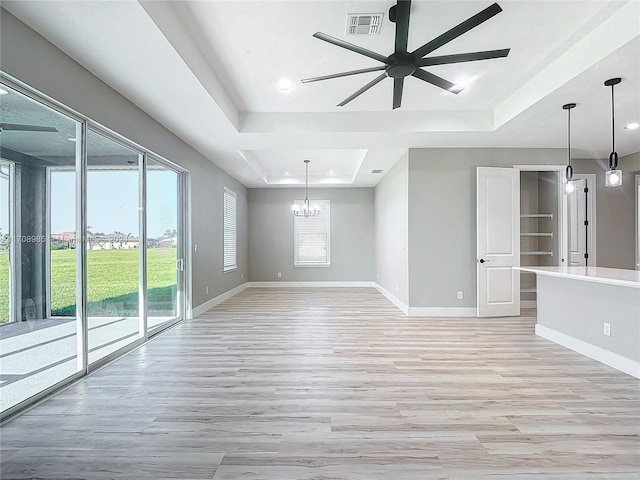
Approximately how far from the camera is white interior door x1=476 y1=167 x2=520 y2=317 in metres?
5.40

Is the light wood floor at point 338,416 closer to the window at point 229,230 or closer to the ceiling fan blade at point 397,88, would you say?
the ceiling fan blade at point 397,88

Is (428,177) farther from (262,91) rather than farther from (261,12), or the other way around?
(261,12)

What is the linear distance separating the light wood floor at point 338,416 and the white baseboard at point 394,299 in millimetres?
1716

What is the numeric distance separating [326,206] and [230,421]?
7.59 m

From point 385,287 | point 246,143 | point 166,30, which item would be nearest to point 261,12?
point 166,30

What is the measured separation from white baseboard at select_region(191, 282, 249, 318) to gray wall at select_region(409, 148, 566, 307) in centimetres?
354

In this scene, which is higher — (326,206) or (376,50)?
(376,50)

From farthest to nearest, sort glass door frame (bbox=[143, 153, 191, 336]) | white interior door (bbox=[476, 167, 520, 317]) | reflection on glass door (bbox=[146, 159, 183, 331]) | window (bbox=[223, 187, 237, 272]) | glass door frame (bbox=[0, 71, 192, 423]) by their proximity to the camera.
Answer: window (bbox=[223, 187, 237, 272])
white interior door (bbox=[476, 167, 520, 317])
glass door frame (bbox=[143, 153, 191, 336])
reflection on glass door (bbox=[146, 159, 183, 331])
glass door frame (bbox=[0, 71, 192, 423])

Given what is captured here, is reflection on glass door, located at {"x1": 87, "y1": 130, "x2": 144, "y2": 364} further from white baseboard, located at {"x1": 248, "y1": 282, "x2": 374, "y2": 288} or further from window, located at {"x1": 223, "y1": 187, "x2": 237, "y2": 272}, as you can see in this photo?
white baseboard, located at {"x1": 248, "y1": 282, "x2": 374, "y2": 288}

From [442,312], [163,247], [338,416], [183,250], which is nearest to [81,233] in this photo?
[163,247]

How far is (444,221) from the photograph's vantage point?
5559 millimetres

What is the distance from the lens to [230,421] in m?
2.32

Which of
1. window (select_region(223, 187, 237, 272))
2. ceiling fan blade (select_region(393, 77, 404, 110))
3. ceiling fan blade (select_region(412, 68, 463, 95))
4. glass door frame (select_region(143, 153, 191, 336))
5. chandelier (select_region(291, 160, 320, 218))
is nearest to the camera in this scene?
ceiling fan blade (select_region(412, 68, 463, 95))

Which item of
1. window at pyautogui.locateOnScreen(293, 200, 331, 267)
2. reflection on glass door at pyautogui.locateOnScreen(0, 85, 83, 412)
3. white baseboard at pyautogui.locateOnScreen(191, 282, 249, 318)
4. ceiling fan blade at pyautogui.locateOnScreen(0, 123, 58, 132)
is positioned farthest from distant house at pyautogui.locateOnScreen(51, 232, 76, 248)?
window at pyautogui.locateOnScreen(293, 200, 331, 267)
